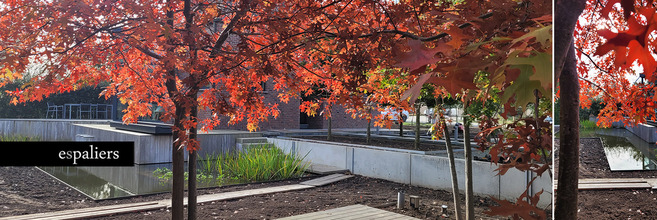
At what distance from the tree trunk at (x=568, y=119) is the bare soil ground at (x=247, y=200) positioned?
6.28 feet

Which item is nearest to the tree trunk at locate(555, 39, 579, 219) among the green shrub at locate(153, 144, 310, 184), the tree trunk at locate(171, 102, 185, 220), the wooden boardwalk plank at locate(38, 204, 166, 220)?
the tree trunk at locate(171, 102, 185, 220)

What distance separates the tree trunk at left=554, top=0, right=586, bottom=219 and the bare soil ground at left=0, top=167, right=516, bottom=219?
1.91 m

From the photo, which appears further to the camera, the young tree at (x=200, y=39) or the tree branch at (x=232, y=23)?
the tree branch at (x=232, y=23)

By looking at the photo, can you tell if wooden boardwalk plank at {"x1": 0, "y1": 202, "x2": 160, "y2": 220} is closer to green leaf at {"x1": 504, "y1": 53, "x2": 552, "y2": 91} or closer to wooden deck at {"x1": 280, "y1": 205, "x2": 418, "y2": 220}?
wooden deck at {"x1": 280, "y1": 205, "x2": 418, "y2": 220}

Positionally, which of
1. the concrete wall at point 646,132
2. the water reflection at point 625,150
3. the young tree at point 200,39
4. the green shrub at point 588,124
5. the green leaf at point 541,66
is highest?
the young tree at point 200,39

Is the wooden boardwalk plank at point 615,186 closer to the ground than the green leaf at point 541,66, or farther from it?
closer to the ground

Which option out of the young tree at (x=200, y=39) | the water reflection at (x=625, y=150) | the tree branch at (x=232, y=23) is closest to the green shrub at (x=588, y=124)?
the water reflection at (x=625, y=150)

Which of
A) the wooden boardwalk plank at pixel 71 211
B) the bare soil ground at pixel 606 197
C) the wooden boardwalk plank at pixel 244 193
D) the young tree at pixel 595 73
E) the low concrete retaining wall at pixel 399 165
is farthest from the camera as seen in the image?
the low concrete retaining wall at pixel 399 165

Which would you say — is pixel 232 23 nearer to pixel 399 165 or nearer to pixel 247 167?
pixel 247 167

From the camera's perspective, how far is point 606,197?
0.53m

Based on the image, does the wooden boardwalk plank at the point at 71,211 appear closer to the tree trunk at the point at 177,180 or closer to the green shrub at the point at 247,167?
the tree trunk at the point at 177,180

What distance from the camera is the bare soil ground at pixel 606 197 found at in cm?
50

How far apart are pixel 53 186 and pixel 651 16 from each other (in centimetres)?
322

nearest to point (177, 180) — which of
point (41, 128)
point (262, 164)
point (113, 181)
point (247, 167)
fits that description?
point (41, 128)
